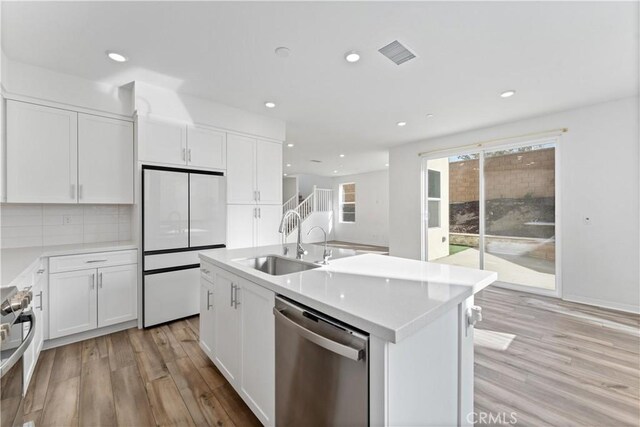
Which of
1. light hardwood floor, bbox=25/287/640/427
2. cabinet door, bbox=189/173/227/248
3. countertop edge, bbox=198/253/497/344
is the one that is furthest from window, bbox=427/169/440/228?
countertop edge, bbox=198/253/497/344

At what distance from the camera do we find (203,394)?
188 cm

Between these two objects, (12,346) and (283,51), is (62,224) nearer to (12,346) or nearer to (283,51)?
(12,346)

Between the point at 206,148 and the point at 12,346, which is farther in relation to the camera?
the point at 206,148

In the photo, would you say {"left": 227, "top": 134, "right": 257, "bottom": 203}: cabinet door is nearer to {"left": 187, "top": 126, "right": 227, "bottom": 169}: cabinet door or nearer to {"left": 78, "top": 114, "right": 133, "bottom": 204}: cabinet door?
{"left": 187, "top": 126, "right": 227, "bottom": 169}: cabinet door

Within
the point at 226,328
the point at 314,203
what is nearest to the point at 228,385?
the point at 226,328

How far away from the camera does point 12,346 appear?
1083 mm

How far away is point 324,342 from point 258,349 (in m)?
0.65

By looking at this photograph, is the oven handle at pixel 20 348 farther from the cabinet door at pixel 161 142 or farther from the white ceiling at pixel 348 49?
the cabinet door at pixel 161 142

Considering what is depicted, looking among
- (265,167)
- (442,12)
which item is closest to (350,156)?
(265,167)

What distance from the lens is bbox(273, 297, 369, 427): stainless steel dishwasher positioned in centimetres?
98

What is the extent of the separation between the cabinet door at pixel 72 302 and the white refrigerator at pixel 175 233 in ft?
1.45

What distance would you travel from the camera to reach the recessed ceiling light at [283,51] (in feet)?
7.62

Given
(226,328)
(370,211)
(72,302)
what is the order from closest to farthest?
(226,328), (72,302), (370,211)

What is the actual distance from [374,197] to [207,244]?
6.74 meters
